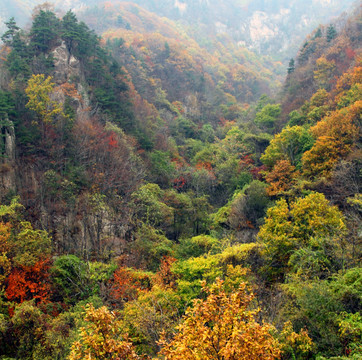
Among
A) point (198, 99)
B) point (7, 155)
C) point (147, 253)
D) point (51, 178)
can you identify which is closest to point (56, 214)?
point (51, 178)

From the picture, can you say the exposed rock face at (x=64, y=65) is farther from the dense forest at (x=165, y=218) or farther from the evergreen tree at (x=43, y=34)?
the evergreen tree at (x=43, y=34)

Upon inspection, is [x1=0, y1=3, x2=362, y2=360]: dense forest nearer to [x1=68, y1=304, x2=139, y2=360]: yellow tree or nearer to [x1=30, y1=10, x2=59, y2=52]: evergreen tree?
[x1=68, y1=304, x2=139, y2=360]: yellow tree

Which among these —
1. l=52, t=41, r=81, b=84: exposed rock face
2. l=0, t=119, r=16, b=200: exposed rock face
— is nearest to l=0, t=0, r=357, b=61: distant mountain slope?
l=52, t=41, r=81, b=84: exposed rock face

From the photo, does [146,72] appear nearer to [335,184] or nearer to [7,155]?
[7,155]

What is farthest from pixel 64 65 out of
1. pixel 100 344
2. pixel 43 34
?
pixel 100 344

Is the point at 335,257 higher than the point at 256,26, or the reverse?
the point at 256,26

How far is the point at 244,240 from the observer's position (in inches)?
829

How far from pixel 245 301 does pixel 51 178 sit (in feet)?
64.0

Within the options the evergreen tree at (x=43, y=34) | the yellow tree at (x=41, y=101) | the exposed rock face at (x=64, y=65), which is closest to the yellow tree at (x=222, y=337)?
the yellow tree at (x=41, y=101)

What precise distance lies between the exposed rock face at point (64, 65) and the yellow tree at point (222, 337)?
3089 centimetres

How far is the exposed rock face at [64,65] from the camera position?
30.6 metres

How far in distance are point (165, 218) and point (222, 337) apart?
1870 centimetres

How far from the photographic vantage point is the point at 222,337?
5195 millimetres

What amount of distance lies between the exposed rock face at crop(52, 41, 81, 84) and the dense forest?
0.14 metres
